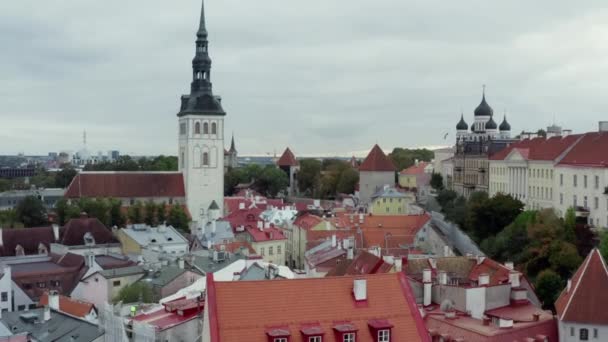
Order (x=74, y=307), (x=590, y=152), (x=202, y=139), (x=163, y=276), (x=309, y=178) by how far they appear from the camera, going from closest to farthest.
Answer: (x=74, y=307) < (x=163, y=276) < (x=590, y=152) < (x=202, y=139) < (x=309, y=178)

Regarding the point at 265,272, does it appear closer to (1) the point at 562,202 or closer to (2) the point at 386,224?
→ (2) the point at 386,224

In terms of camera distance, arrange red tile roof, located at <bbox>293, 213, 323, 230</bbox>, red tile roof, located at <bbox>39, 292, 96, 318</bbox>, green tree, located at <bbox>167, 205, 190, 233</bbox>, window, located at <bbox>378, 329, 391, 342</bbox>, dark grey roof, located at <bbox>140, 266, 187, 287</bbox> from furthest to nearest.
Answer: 1. green tree, located at <bbox>167, 205, 190, 233</bbox>
2. red tile roof, located at <bbox>293, 213, 323, 230</bbox>
3. dark grey roof, located at <bbox>140, 266, 187, 287</bbox>
4. red tile roof, located at <bbox>39, 292, 96, 318</bbox>
5. window, located at <bbox>378, 329, 391, 342</bbox>

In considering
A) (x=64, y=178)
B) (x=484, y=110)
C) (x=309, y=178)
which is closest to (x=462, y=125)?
(x=484, y=110)

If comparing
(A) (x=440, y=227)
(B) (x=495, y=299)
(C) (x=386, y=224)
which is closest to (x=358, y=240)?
(C) (x=386, y=224)

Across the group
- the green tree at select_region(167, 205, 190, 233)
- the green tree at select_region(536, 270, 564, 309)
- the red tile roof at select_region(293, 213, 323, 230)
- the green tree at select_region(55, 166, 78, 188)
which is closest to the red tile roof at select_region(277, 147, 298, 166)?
the green tree at select_region(55, 166, 78, 188)

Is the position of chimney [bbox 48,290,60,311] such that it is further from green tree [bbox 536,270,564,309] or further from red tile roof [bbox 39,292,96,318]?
Result: green tree [bbox 536,270,564,309]

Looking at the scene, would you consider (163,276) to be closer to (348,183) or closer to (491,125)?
(491,125)

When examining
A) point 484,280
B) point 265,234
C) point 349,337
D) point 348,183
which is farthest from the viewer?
point 348,183
